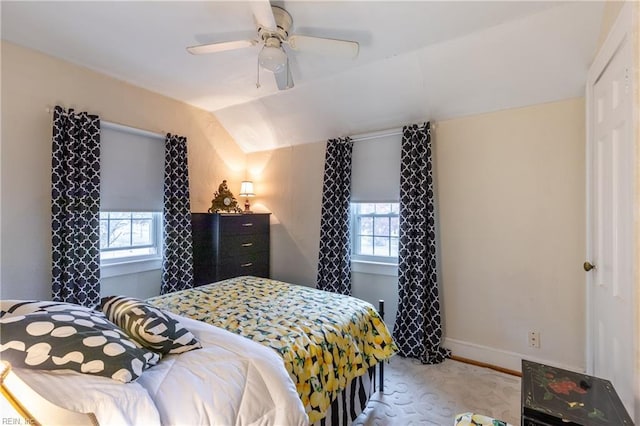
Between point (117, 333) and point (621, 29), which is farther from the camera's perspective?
point (621, 29)

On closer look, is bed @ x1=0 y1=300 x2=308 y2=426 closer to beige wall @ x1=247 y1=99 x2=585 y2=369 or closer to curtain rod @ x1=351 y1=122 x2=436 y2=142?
beige wall @ x1=247 y1=99 x2=585 y2=369

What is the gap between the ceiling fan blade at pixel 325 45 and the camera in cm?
176

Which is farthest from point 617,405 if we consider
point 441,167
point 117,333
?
point 441,167

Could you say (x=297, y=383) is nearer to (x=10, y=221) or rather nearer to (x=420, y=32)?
(x=420, y=32)

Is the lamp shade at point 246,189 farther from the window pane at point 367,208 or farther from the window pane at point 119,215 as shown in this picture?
the window pane at point 367,208

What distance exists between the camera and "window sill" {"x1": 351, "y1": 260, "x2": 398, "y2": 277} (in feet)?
10.00

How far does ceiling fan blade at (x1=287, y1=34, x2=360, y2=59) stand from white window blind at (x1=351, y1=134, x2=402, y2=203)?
1.35 m

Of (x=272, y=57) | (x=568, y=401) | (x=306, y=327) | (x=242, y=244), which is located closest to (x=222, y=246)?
(x=242, y=244)

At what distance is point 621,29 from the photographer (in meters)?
1.37

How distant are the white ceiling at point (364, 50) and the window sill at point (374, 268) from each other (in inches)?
57.0

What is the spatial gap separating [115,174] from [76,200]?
0.44 meters

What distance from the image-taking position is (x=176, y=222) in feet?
10.5

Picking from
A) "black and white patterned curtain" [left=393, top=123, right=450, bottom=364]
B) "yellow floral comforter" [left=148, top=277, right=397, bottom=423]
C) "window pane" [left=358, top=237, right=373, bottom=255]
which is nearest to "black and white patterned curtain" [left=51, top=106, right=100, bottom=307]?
"yellow floral comforter" [left=148, top=277, right=397, bottom=423]

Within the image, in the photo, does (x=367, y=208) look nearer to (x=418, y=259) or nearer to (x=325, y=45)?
(x=418, y=259)
